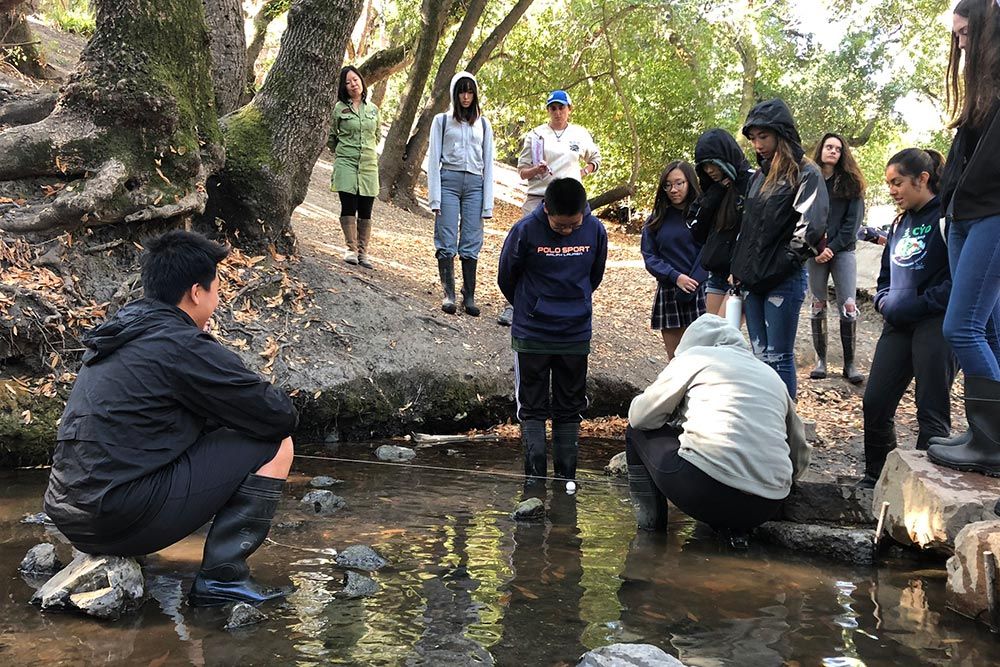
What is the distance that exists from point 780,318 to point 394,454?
2.82m

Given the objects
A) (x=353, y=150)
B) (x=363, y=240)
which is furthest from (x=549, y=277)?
(x=363, y=240)

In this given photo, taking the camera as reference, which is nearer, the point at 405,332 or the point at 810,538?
the point at 810,538

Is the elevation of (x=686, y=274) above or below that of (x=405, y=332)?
above

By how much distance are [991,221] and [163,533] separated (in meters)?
3.81

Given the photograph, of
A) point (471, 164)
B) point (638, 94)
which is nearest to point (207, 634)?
point (471, 164)

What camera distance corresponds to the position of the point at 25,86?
10516 mm

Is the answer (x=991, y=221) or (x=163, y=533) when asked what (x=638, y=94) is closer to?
(x=991, y=221)

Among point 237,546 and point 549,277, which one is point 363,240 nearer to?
point 549,277

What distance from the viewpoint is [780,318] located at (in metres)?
5.70

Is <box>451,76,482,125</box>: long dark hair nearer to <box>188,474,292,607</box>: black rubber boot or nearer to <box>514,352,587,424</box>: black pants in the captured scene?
<box>514,352,587,424</box>: black pants

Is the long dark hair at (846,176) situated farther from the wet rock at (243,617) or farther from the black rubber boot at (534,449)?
the wet rock at (243,617)

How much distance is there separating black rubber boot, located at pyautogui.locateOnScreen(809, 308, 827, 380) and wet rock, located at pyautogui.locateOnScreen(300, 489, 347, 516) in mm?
5073

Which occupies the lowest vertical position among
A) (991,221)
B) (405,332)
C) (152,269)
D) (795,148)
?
(405,332)

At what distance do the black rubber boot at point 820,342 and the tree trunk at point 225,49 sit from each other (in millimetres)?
→ 6402
